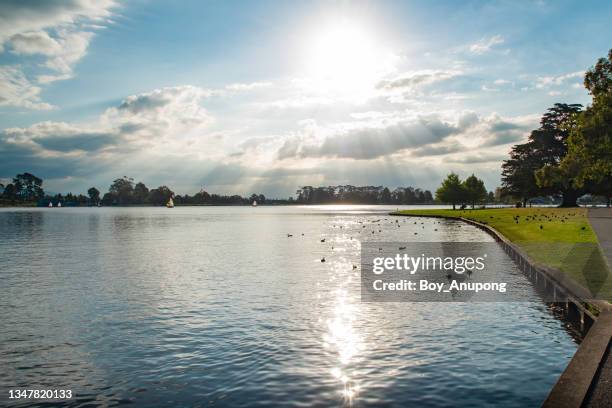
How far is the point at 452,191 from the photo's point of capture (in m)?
142

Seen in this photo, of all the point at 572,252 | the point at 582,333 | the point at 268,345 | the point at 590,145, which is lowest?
the point at 268,345

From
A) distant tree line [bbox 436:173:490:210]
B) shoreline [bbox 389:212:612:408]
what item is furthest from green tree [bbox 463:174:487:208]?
shoreline [bbox 389:212:612:408]

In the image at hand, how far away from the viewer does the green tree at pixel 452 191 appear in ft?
465

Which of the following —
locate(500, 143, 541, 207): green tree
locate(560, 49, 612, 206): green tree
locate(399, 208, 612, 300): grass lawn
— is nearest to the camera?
locate(399, 208, 612, 300): grass lawn

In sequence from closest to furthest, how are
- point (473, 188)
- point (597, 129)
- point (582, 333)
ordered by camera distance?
point (582, 333), point (597, 129), point (473, 188)

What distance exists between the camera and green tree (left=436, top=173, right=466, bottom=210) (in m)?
142

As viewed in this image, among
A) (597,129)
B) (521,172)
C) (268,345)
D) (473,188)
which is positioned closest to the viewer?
(268,345)

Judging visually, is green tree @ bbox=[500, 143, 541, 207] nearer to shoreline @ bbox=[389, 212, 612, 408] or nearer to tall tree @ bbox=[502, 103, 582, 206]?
tall tree @ bbox=[502, 103, 582, 206]

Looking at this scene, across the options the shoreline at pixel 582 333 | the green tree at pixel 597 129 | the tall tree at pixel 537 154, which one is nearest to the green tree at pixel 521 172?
the tall tree at pixel 537 154

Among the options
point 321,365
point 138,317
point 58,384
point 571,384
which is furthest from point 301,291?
point 571,384

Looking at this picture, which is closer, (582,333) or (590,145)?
(582,333)

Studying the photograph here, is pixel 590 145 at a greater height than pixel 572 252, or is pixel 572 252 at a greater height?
pixel 590 145

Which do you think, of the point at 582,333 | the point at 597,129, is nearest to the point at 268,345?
the point at 582,333

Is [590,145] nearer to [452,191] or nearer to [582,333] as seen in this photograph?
[582,333]
